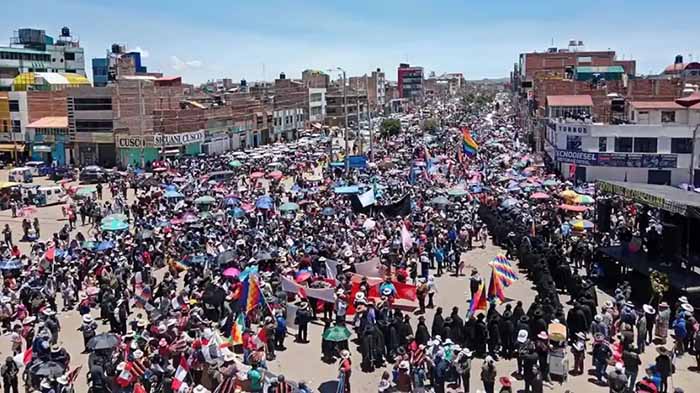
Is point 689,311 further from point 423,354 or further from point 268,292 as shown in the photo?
point 268,292

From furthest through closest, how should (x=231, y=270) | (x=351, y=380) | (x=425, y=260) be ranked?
(x=425, y=260) < (x=231, y=270) < (x=351, y=380)

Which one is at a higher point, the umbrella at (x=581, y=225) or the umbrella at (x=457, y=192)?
the umbrella at (x=457, y=192)

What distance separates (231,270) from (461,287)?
300 inches

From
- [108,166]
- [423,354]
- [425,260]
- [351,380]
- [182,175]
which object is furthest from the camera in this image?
[108,166]

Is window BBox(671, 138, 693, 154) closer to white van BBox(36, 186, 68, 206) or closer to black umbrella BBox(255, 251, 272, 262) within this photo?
black umbrella BBox(255, 251, 272, 262)

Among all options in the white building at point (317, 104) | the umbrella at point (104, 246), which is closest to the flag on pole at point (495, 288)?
the umbrella at point (104, 246)

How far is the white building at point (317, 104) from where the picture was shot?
107444 millimetres

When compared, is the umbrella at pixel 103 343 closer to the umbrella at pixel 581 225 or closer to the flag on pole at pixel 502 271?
the flag on pole at pixel 502 271

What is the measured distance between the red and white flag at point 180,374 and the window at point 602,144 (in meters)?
40.0

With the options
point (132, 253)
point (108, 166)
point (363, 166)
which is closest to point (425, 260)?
point (132, 253)

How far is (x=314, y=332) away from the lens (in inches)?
749

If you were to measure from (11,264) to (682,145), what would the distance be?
133 ft

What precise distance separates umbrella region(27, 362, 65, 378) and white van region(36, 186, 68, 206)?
3114 centimetres

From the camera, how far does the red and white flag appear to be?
13762 mm
